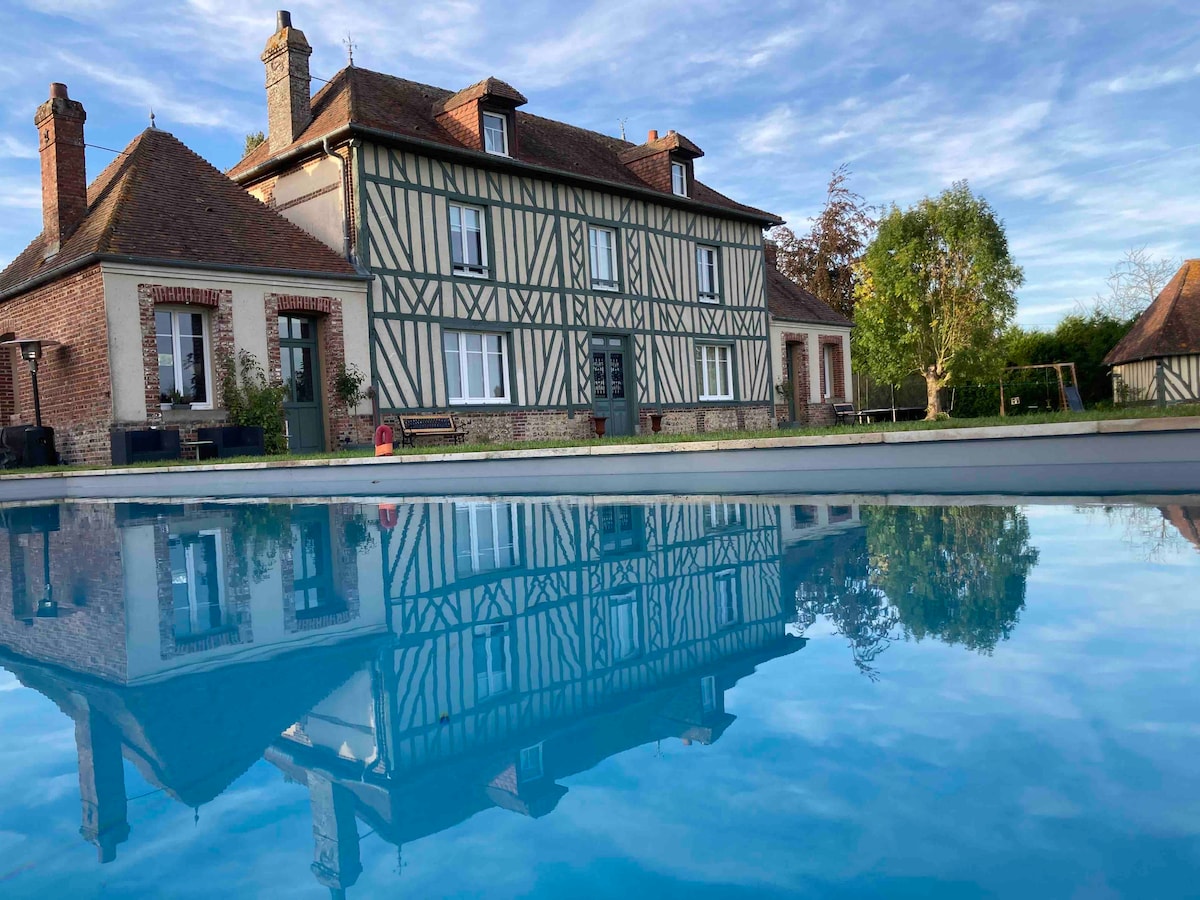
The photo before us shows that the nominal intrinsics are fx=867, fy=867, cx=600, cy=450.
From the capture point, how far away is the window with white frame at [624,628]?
2.34m

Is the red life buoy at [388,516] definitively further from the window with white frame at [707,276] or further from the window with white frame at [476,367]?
the window with white frame at [707,276]

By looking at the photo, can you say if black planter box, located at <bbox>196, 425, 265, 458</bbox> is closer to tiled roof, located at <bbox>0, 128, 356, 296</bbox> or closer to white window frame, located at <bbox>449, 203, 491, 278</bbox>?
tiled roof, located at <bbox>0, 128, 356, 296</bbox>

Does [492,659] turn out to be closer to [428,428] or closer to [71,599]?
[71,599]

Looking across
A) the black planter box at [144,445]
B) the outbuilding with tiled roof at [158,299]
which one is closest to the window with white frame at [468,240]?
the outbuilding with tiled roof at [158,299]

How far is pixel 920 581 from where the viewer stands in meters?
3.02

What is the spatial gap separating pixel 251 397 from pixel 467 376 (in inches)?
156

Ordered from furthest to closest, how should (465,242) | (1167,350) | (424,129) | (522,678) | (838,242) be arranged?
(838,242), (1167,350), (465,242), (424,129), (522,678)

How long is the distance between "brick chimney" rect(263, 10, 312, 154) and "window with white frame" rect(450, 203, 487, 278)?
9.76 feet

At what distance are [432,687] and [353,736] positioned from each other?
13.3 inches

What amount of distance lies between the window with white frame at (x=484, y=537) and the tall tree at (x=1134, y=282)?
1212 inches

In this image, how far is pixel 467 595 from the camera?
10.6 ft

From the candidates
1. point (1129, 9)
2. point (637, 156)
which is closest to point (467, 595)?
point (1129, 9)

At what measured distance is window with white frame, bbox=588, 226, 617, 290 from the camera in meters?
17.6

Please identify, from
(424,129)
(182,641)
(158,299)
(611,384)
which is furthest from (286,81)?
(182,641)
